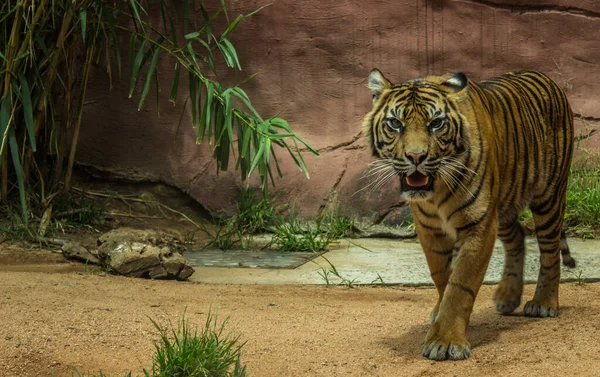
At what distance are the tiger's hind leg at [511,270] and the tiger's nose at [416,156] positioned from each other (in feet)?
3.94

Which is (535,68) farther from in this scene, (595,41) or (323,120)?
(323,120)

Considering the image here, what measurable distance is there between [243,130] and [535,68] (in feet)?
9.08

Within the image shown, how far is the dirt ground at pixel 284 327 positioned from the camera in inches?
140

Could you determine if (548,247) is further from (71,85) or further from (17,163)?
(71,85)

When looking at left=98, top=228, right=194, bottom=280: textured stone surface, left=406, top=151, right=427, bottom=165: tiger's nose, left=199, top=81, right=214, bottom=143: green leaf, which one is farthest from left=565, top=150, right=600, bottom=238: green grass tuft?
left=406, top=151, right=427, bottom=165: tiger's nose

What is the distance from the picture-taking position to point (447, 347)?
12.1 feet

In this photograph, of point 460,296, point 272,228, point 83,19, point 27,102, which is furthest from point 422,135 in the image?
point 272,228

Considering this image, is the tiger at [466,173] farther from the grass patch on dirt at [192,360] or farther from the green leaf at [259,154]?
the green leaf at [259,154]

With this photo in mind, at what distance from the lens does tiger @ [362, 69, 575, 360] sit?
3816 millimetres

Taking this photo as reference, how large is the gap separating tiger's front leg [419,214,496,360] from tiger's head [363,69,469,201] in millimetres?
275

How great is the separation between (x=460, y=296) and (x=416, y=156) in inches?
24.7

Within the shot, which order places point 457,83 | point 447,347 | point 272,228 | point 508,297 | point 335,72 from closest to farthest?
point 447,347 → point 457,83 → point 508,297 → point 272,228 → point 335,72

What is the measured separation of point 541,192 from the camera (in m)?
4.58

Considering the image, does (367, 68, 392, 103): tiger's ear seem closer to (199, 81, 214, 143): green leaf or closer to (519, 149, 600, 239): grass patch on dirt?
(199, 81, 214, 143): green leaf
